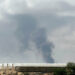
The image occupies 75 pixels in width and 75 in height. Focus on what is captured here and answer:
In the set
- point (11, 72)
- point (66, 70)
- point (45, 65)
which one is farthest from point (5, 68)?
point (66, 70)

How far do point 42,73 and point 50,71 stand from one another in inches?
89.7

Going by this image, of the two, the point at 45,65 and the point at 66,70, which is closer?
the point at 66,70

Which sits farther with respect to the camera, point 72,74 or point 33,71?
point 33,71

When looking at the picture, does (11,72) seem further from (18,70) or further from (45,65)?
(45,65)

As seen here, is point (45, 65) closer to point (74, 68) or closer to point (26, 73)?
point (26, 73)

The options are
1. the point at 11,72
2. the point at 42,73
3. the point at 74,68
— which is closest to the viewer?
the point at 74,68

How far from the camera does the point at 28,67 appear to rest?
68562 mm

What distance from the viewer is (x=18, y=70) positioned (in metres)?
65.9

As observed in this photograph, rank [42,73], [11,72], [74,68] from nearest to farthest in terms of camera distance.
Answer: [74,68] < [11,72] < [42,73]

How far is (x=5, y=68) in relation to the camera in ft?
211

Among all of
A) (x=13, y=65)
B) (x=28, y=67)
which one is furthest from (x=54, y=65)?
(x=13, y=65)

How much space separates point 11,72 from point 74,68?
16128mm

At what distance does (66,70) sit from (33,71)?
11.9m

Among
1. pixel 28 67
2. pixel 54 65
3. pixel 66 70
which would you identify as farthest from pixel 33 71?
pixel 66 70
